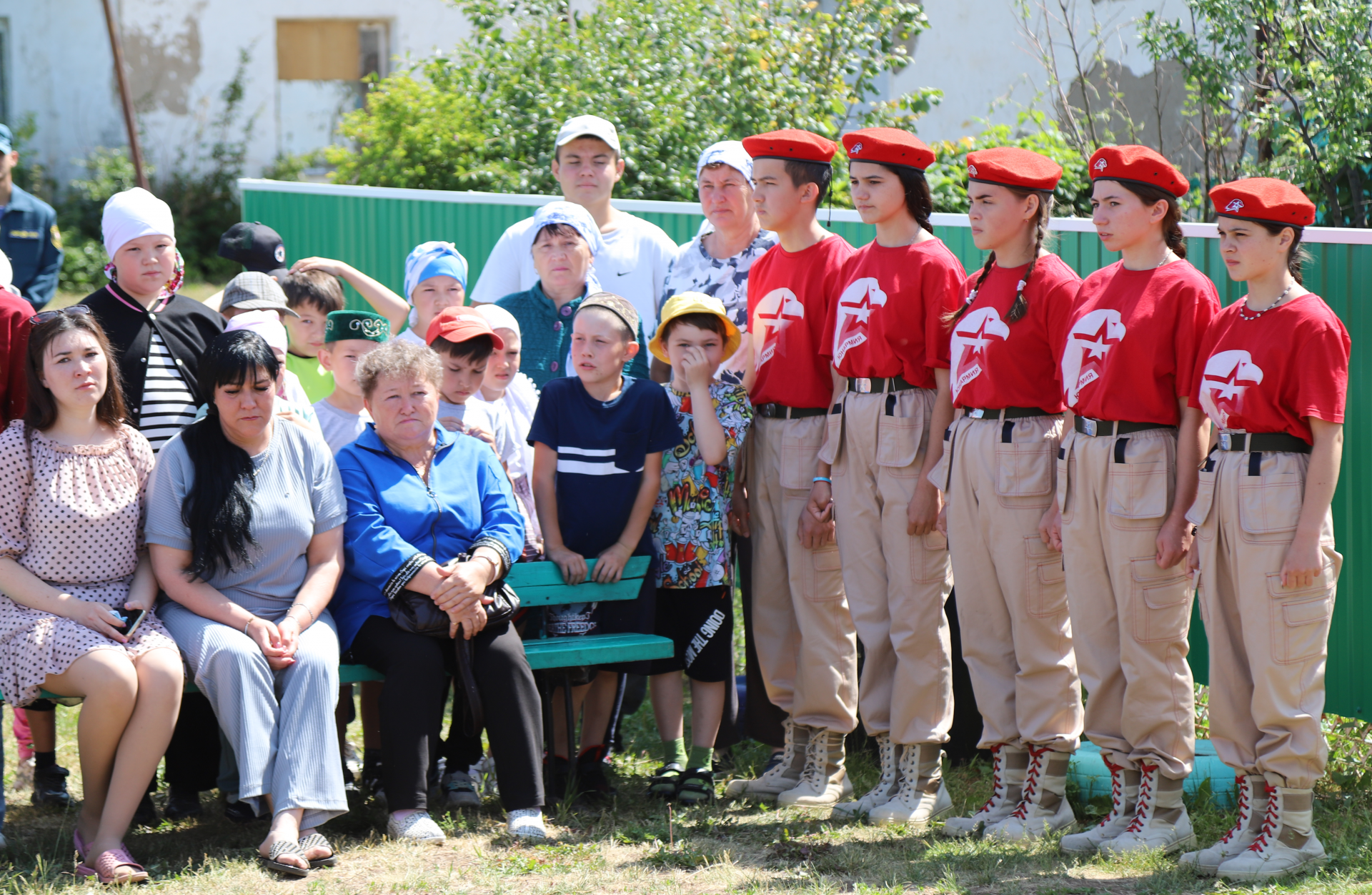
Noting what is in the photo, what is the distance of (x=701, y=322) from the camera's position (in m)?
4.98

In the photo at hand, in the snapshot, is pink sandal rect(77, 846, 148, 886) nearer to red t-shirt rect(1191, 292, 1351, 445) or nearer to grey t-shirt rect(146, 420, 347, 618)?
grey t-shirt rect(146, 420, 347, 618)

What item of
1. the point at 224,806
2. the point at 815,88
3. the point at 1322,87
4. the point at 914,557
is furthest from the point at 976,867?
the point at 815,88

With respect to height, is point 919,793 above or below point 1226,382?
below

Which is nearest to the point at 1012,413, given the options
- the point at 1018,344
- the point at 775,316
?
the point at 1018,344

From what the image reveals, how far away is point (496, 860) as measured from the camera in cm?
438

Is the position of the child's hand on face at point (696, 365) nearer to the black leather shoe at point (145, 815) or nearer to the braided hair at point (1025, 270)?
the braided hair at point (1025, 270)

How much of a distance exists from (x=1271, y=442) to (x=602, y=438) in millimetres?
2156

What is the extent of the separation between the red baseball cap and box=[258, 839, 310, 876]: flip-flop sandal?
1780 millimetres

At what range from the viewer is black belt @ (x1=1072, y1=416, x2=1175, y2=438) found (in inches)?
165

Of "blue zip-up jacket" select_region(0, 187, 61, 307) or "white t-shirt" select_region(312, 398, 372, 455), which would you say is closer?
"white t-shirt" select_region(312, 398, 372, 455)

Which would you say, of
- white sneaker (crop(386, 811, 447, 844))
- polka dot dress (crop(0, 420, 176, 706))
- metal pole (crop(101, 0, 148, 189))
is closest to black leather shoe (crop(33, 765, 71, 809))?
polka dot dress (crop(0, 420, 176, 706))

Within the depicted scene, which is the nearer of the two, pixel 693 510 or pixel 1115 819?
pixel 1115 819

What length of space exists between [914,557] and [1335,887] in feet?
5.04

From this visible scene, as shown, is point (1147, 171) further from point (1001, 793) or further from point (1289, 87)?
point (1289, 87)
